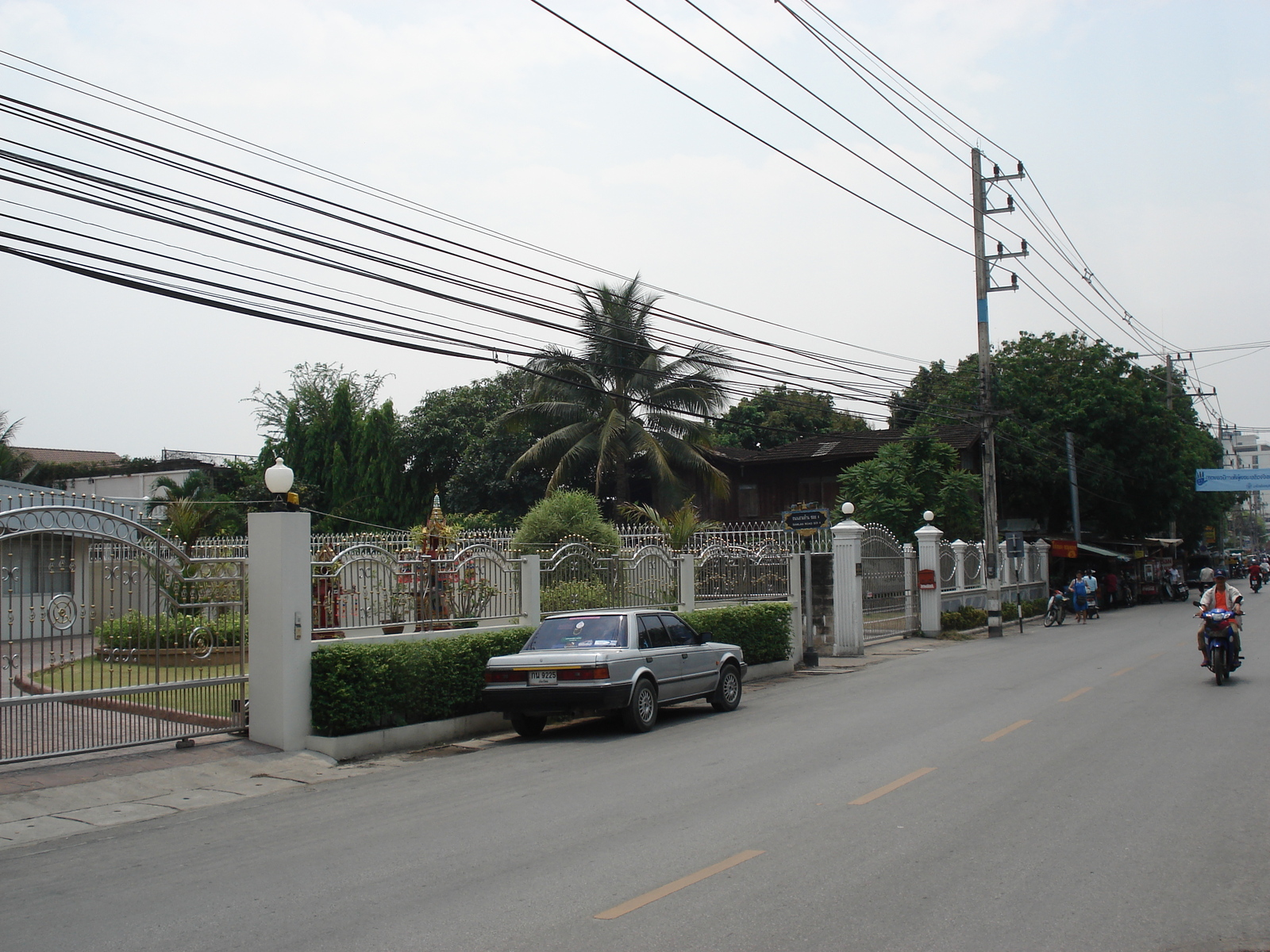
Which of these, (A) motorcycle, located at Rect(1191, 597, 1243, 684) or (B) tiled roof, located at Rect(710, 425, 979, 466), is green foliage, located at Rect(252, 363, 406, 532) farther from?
(A) motorcycle, located at Rect(1191, 597, 1243, 684)

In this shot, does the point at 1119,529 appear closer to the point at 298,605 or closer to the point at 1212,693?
the point at 1212,693

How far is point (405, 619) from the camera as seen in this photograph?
13781 mm

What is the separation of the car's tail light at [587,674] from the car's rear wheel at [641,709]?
0.51 meters

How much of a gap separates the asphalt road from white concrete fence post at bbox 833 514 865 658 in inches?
421

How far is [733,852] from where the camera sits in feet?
22.5

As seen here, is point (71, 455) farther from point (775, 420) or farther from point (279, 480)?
point (279, 480)

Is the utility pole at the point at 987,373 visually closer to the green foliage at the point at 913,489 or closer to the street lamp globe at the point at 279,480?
the green foliage at the point at 913,489

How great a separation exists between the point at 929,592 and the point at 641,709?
17.9m

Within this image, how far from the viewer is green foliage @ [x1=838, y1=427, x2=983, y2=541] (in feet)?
117

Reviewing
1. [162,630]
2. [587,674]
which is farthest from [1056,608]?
[162,630]

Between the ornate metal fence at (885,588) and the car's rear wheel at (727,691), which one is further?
the ornate metal fence at (885,588)

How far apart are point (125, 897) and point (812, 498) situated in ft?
127

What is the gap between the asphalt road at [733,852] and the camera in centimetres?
546

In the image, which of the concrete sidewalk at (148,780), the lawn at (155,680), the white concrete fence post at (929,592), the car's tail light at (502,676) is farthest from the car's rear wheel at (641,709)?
the white concrete fence post at (929,592)
